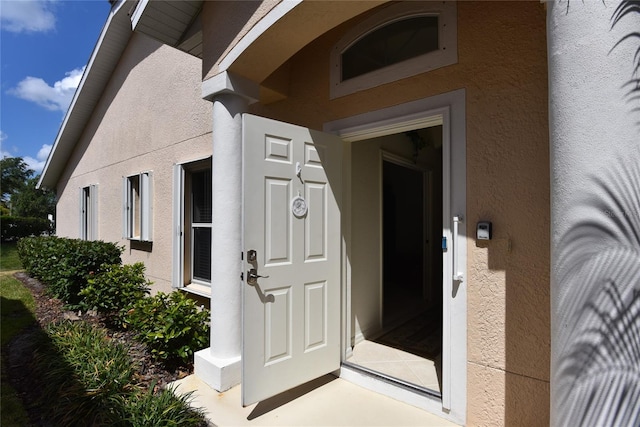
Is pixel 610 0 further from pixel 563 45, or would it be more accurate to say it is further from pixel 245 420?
pixel 245 420

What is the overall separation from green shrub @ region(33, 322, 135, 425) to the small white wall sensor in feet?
10.3

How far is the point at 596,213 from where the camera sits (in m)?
1.40

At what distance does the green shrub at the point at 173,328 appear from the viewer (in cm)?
356

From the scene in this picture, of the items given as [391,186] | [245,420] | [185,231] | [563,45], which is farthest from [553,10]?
[391,186]

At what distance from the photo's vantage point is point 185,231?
17.6ft

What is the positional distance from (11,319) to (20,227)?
17859mm

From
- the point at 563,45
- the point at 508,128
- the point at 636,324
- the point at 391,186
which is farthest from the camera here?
the point at 391,186

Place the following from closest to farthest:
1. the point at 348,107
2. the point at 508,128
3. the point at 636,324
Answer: the point at 636,324
the point at 508,128
the point at 348,107

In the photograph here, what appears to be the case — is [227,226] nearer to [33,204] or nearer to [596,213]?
[596,213]

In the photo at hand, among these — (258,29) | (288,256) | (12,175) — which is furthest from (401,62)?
(12,175)

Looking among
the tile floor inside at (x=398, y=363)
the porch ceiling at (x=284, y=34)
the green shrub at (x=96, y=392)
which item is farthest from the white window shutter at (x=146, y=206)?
the tile floor inside at (x=398, y=363)

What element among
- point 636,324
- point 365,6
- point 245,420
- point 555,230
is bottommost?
point 245,420

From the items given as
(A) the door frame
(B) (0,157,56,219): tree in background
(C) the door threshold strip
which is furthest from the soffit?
(B) (0,157,56,219): tree in background

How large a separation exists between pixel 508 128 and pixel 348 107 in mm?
1558
